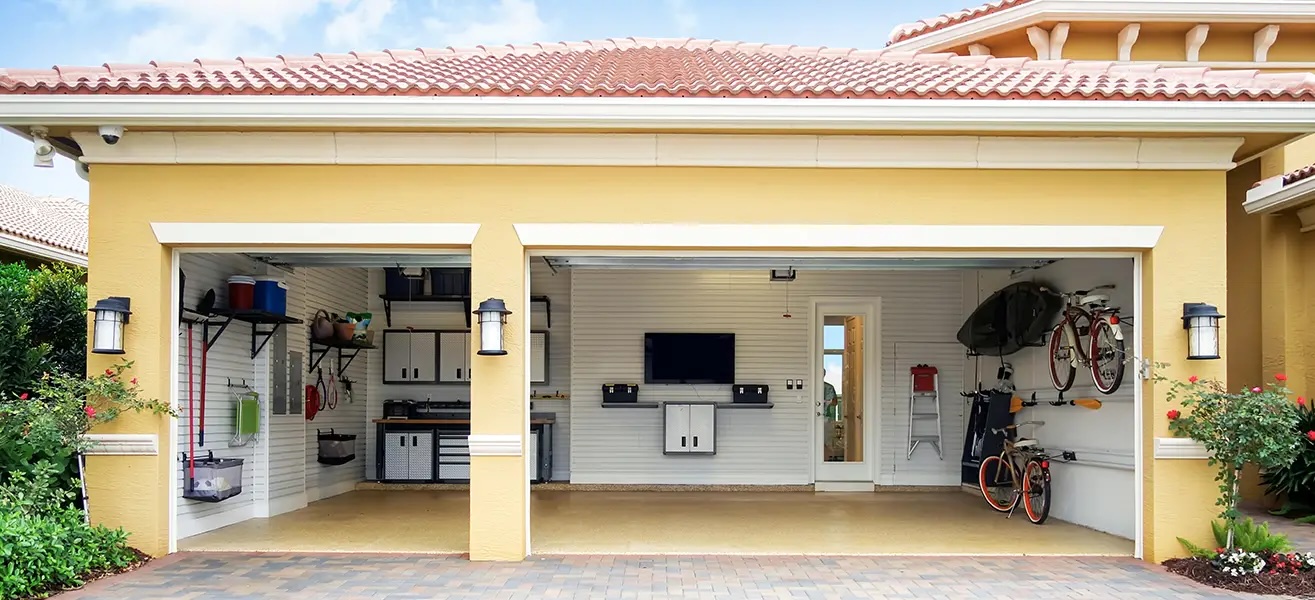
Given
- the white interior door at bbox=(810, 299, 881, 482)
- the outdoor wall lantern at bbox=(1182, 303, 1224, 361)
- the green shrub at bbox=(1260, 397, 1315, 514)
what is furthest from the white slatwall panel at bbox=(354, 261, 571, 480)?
the green shrub at bbox=(1260, 397, 1315, 514)

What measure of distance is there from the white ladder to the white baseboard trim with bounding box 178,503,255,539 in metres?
A: 7.07

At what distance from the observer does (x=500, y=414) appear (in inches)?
283

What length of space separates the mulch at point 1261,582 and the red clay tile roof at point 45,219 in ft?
44.4

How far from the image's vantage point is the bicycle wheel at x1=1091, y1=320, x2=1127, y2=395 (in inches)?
329

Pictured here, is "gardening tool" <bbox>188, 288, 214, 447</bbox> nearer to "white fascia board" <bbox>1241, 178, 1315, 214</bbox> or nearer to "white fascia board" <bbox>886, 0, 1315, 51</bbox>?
"white fascia board" <bbox>886, 0, 1315, 51</bbox>

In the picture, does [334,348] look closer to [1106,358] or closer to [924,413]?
[924,413]

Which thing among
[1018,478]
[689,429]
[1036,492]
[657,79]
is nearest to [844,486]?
[689,429]

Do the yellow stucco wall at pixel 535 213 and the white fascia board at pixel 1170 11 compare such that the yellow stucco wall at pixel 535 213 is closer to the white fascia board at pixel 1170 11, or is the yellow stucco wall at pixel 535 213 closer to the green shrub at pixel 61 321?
the green shrub at pixel 61 321

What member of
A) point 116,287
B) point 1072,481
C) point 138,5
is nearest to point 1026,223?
point 1072,481

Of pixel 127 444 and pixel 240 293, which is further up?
pixel 240 293

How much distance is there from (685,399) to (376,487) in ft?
12.2

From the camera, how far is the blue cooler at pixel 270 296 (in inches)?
350

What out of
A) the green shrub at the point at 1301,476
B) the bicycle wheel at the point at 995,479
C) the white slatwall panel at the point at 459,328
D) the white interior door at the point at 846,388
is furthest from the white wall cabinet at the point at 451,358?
the green shrub at the point at 1301,476

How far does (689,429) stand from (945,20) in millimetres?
5543
